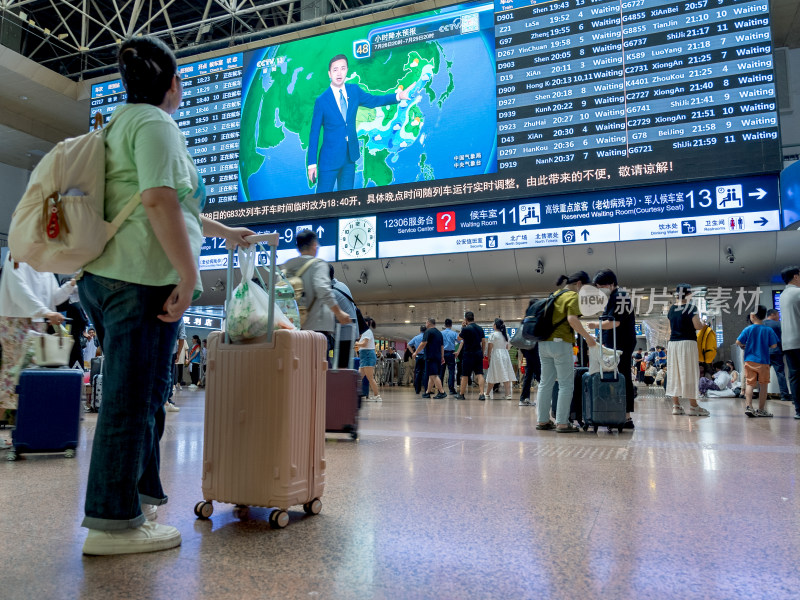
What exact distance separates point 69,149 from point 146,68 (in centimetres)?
34

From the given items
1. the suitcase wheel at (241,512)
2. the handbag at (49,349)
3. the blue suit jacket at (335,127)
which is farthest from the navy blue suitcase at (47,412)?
the blue suit jacket at (335,127)

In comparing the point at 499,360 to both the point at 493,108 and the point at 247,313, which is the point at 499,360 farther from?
the point at 247,313

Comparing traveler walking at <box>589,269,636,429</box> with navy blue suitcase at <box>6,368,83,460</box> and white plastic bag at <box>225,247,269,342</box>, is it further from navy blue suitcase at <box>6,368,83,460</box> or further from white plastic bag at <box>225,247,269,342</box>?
navy blue suitcase at <box>6,368,83,460</box>

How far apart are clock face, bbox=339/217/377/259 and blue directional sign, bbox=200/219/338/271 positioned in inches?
6.4

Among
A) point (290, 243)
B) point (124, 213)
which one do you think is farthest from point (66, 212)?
point (290, 243)

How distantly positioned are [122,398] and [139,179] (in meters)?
0.60

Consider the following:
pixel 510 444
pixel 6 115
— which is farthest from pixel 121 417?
pixel 6 115

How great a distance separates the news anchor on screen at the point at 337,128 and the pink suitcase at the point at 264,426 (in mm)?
9420

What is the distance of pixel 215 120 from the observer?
499 inches

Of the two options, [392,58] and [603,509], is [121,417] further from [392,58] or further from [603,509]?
[392,58]

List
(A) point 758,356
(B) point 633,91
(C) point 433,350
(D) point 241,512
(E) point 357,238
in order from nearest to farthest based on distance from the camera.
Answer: (D) point 241,512 < (A) point 758,356 < (B) point 633,91 < (E) point 357,238 < (C) point 433,350

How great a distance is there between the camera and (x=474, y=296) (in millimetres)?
12352

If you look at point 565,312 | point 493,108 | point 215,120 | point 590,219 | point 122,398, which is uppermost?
point 215,120

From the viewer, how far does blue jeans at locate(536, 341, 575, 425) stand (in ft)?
17.0
